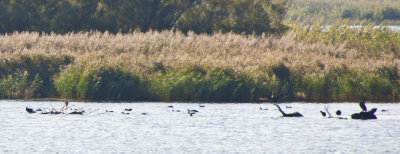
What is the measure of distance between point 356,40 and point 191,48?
27.4 ft

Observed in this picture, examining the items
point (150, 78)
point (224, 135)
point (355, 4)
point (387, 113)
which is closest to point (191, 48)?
point (150, 78)

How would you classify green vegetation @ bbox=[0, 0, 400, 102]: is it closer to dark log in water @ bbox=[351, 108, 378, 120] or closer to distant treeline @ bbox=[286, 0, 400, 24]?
dark log in water @ bbox=[351, 108, 378, 120]

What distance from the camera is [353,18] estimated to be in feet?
236

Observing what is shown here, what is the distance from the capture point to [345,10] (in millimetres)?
74625

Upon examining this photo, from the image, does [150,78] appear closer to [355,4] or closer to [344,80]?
[344,80]

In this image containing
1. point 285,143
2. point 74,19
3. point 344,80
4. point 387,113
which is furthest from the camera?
point 74,19

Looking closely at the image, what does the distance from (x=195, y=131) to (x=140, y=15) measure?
2197cm

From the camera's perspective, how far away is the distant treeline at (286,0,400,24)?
2815 inches

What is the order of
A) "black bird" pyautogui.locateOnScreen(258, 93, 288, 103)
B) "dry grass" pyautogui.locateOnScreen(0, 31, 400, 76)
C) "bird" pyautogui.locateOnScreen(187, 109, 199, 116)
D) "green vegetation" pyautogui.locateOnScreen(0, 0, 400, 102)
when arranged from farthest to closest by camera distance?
1. "dry grass" pyautogui.locateOnScreen(0, 31, 400, 76)
2. "green vegetation" pyautogui.locateOnScreen(0, 0, 400, 102)
3. "black bird" pyautogui.locateOnScreen(258, 93, 288, 103)
4. "bird" pyautogui.locateOnScreen(187, 109, 199, 116)

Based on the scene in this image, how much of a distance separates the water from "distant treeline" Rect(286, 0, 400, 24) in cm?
4897

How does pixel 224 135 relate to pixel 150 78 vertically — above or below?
below

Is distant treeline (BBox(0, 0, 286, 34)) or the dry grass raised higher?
distant treeline (BBox(0, 0, 286, 34))

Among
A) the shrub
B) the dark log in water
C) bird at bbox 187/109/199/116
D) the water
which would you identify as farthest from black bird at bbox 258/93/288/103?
the dark log in water

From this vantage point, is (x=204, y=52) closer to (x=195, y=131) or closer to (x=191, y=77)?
(x=191, y=77)
